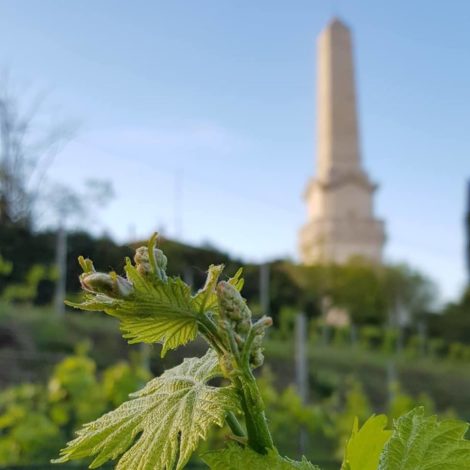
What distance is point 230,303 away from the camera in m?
0.35

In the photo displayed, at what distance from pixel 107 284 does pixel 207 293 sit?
0.05 metres

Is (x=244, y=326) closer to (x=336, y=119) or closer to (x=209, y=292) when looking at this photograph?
(x=209, y=292)

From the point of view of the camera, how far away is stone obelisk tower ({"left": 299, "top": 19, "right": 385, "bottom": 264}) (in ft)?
92.3

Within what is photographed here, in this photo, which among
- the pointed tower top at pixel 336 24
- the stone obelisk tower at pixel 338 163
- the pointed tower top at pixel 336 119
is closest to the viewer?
the stone obelisk tower at pixel 338 163

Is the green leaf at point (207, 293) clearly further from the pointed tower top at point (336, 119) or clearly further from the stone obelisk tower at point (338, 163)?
the pointed tower top at point (336, 119)

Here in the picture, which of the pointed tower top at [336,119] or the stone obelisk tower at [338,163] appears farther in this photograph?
the pointed tower top at [336,119]

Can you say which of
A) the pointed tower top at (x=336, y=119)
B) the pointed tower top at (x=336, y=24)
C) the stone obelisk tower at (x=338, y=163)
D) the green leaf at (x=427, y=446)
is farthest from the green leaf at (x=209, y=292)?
the pointed tower top at (x=336, y=24)

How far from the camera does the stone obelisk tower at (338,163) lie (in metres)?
28.1

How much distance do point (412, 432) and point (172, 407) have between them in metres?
0.11

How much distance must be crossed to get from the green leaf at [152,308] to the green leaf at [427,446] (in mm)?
105

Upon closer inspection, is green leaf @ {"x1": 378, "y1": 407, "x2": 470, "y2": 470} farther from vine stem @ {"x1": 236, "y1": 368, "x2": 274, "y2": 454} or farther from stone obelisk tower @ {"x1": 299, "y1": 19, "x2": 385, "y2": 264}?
stone obelisk tower @ {"x1": 299, "y1": 19, "x2": 385, "y2": 264}

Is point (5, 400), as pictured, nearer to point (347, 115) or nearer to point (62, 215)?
point (62, 215)

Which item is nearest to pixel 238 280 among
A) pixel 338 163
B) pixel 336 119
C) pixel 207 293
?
pixel 207 293

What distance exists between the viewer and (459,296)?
19594mm
